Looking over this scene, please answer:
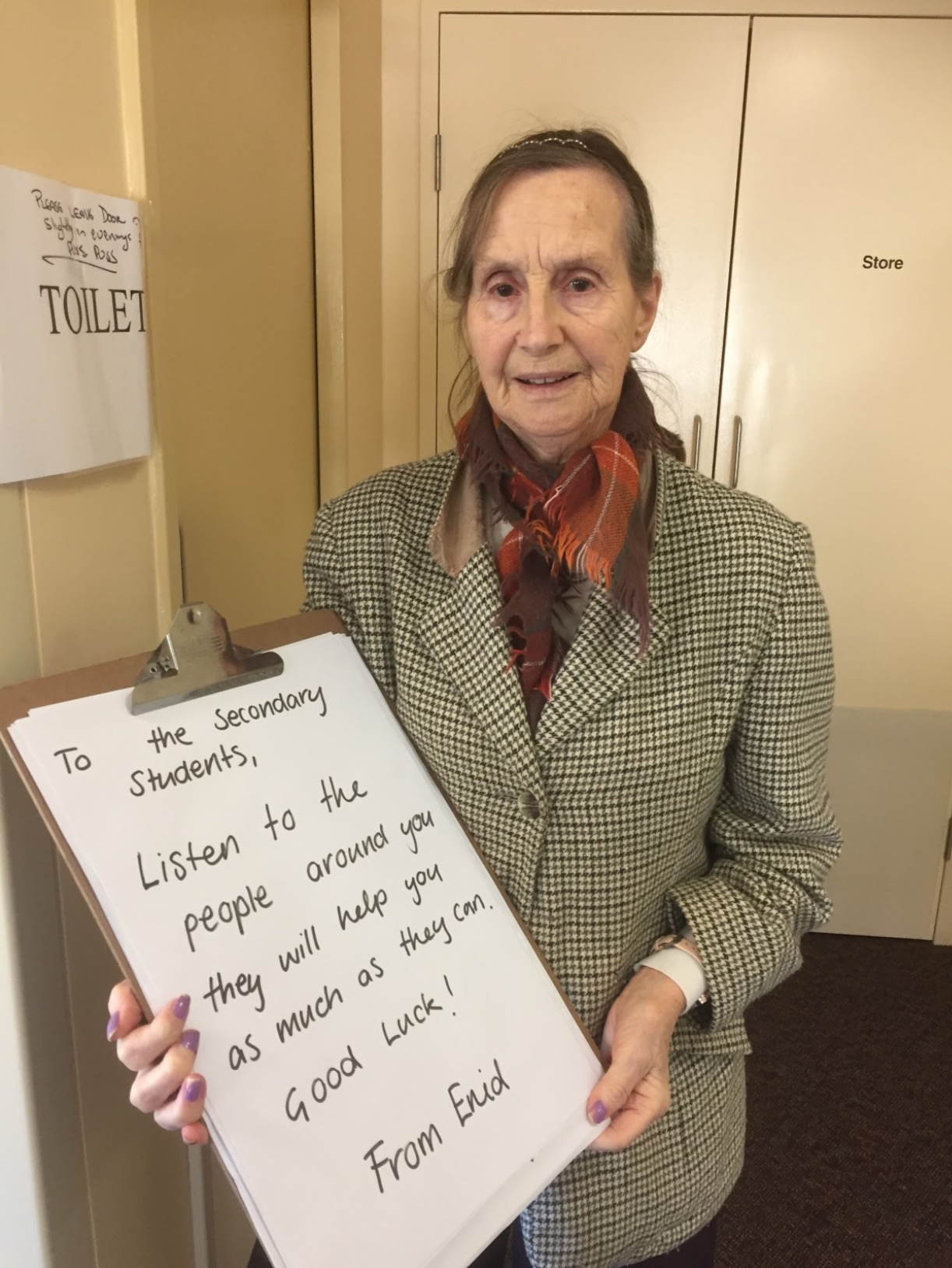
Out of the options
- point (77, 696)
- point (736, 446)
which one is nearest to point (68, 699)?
point (77, 696)

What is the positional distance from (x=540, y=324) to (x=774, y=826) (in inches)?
19.8

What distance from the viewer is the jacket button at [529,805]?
763mm

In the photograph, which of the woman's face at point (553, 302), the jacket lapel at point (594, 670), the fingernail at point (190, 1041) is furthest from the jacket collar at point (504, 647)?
the fingernail at point (190, 1041)

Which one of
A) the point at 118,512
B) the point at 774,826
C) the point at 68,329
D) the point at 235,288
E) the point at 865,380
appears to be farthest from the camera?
the point at 865,380

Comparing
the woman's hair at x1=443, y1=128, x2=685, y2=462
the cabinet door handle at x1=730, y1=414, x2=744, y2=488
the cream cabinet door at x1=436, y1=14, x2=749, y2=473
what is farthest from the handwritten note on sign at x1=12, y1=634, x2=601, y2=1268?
the cabinet door handle at x1=730, y1=414, x2=744, y2=488

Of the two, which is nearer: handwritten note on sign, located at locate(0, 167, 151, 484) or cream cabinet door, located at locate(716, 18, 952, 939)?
handwritten note on sign, located at locate(0, 167, 151, 484)

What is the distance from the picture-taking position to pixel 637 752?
76cm

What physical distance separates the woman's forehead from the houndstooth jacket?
21cm

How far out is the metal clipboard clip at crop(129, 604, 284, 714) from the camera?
0.55 m

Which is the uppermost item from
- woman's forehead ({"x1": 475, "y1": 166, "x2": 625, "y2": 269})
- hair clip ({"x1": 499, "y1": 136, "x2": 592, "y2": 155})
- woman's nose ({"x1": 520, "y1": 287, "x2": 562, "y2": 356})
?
hair clip ({"x1": 499, "y1": 136, "x2": 592, "y2": 155})

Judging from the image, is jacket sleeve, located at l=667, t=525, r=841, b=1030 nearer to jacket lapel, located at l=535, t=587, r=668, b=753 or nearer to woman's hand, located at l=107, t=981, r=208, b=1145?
jacket lapel, located at l=535, t=587, r=668, b=753

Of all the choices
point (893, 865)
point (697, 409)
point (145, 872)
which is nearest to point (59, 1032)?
point (145, 872)

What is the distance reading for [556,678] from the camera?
0.76 metres

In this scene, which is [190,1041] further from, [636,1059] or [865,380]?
[865,380]
